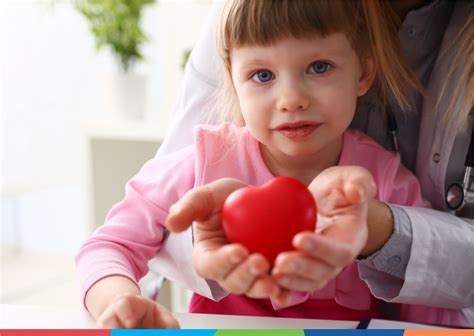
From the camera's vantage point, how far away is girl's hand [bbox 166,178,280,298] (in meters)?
0.48

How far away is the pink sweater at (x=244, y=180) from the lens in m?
0.80

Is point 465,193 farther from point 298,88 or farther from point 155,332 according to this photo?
point 155,332

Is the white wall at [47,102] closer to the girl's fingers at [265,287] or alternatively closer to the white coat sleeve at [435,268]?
the white coat sleeve at [435,268]

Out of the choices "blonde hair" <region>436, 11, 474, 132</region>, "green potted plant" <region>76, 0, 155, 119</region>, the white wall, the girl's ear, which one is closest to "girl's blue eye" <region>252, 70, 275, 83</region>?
the girl's ear

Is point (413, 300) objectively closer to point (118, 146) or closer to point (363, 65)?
point (363, 65)

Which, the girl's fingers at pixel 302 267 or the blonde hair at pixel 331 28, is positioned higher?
the blonde hair at pixel 331 28

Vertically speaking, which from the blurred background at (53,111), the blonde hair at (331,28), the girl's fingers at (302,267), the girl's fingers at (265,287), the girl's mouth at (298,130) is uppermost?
the blonde hair at (331,28)

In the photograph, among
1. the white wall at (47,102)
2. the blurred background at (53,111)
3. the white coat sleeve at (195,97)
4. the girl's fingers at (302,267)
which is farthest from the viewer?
the white wall at (47,102)

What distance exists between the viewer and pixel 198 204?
55cm

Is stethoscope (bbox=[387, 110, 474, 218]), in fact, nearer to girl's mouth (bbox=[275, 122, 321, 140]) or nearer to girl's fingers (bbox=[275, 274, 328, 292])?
girl's mouth (bbox=[275, 122, 321, 140])

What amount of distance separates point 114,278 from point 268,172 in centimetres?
24

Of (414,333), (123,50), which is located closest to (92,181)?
(123,50)

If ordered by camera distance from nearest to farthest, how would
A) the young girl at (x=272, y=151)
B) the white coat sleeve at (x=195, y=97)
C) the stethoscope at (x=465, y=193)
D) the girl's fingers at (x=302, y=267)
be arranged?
the girl's fingers at (x=302, y=267) < the young girl at (x=272, y=151) < the stethoscope at (x=465, y=193) < the white coat sleeve at (x=195, y=97)

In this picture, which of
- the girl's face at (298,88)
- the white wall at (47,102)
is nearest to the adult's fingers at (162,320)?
the girl's face at (298,88)
